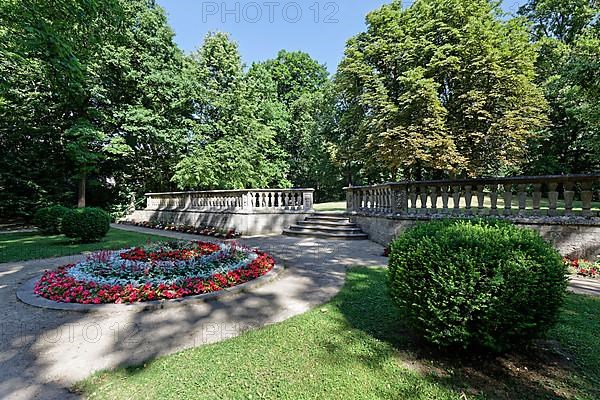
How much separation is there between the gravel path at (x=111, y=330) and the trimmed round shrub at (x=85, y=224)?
4063 mm

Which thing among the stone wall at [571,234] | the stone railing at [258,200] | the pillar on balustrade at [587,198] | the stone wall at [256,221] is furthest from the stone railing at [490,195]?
the stone wall at [256,221]

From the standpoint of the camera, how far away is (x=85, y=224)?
29.5 ft

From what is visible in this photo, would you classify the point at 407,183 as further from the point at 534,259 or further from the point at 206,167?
the point at 206,167

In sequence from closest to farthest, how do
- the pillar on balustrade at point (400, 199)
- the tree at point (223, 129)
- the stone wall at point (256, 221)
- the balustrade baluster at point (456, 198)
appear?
1. the balustrade baluster at point (456, 198)
2. the pillar on balustrade at point (400, 199)
3. the stone wall at point (256, 221)
4. the tree at point (223, 129)

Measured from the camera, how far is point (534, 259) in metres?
2.32

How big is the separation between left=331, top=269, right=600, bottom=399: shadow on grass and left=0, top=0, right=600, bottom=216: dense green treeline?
419 inches

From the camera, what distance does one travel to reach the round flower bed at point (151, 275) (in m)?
3.99

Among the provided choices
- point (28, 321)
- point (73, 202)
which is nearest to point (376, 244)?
point (28, 321)

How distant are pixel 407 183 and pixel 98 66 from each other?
17.2 m

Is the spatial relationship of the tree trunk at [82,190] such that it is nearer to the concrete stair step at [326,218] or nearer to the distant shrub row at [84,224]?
the distant shrub row at [84,224]

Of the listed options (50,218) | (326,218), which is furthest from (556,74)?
(50,218)

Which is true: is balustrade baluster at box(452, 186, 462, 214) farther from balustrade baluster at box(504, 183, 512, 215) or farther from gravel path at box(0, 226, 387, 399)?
gravel path at box(0, 226, 387, 399)

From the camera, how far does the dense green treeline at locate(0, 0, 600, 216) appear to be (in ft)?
42.0

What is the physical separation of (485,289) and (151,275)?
15.2 ft
